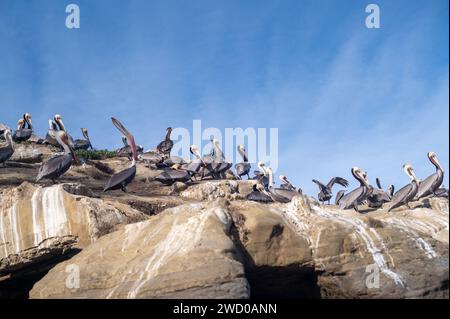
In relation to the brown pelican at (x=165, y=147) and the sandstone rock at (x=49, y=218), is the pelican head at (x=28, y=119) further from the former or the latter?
the sandstone rock at (x=49, y=218)

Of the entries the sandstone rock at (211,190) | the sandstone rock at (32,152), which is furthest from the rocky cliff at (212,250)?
the sandstone rock at (32,152)

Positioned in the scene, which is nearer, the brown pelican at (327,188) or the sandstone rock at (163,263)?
the sandstone rock at (163,263)

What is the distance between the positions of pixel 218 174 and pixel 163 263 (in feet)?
41.2

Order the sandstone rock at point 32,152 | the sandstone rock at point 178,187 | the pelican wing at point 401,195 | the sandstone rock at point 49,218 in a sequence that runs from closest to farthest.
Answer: the sandstone rock at point 49,218 < the pelican wing at point 401,195 < the sandstone rock at point 178,187 < the sandstone rock at point 32,152

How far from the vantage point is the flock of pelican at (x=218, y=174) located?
51.0ft

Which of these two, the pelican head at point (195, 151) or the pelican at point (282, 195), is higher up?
the pelican head at point (195, 151)

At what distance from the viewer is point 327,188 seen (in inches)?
887

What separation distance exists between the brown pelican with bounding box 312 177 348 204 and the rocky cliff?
10313mm

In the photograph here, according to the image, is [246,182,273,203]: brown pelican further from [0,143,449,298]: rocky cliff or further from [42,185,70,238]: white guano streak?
[42,185,70,238]: white guano streak

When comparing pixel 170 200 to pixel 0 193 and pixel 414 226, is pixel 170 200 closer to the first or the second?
pixel 0 193

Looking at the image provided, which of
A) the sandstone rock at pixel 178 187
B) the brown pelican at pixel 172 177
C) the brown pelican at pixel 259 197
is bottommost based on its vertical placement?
Result: the brown pelican at pixel 259 197

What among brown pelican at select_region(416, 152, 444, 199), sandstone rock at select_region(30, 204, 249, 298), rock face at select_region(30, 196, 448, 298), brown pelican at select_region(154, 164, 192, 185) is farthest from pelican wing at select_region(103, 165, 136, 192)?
brown pelican at select_region(416, 152, 444, 199)

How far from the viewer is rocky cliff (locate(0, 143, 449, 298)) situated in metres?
8.46
